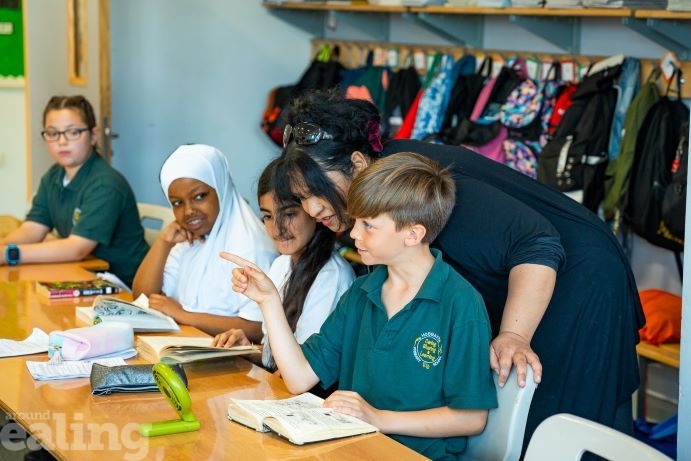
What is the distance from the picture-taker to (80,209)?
400 centimetres

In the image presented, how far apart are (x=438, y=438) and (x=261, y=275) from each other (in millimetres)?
523

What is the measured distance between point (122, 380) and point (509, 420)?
0.86m

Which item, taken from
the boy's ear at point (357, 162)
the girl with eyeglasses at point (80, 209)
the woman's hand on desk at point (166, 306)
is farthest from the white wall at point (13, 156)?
the boy's ear at point (357, 162)

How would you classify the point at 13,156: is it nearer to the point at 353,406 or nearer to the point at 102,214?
the point at 102,214

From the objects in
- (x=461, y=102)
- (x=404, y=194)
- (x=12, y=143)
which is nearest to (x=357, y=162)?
(x=404, y=194)

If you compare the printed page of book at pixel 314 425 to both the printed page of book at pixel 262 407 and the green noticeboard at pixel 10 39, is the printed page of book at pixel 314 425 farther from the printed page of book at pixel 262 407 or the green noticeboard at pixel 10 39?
the green noticeboard at pixel 10 39

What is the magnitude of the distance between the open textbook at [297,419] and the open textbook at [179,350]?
0.34 m

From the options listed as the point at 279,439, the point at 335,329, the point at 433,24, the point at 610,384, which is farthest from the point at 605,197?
the point at 279,439

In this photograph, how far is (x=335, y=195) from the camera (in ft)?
7.45

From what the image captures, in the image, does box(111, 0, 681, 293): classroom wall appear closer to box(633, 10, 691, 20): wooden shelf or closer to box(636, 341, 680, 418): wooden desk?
box(633, 10, 691, 20): wooden shelf

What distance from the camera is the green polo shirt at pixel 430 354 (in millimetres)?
2027

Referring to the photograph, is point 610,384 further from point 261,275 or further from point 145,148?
point 145,148

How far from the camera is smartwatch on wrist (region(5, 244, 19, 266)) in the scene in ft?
12.3

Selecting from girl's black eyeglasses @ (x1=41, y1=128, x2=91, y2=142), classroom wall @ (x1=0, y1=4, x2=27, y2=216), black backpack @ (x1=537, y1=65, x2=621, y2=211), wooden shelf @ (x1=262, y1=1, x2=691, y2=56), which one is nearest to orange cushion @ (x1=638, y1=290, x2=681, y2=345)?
black backpack @ (x1=537, y1=65, x2=621, y2=211)
